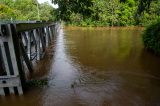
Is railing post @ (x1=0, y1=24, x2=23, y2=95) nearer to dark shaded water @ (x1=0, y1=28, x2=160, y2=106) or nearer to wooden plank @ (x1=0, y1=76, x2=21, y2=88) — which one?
wooden plank @ (x1=0, y1=76, x2=21, y2=88)

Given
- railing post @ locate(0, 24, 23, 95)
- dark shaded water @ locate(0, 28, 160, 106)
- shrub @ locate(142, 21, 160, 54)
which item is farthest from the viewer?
shrub @ locate(142, 21, 160, 54)

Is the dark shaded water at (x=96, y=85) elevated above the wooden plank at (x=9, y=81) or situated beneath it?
situated beneath

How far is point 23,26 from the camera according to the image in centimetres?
734

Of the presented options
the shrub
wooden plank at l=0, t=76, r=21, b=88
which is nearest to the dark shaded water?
wooden plank at l=0, t=76, r=21, b=88

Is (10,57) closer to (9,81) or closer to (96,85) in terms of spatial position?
(9,81)

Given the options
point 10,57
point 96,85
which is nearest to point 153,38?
point 96,85

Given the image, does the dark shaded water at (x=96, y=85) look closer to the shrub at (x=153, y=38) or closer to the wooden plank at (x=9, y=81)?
the wooden plank at (x=9, y=81)

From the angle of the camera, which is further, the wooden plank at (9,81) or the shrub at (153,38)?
the shrub at (153,38)

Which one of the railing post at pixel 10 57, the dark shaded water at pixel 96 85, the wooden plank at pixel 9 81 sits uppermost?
the railing post at pixel 10 57

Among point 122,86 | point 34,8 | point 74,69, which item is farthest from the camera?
point 34,8

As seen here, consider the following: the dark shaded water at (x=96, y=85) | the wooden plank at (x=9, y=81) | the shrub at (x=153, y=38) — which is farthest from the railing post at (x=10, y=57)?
the shrub at (x=153, y=38)

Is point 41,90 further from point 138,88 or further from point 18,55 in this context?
point 138,88

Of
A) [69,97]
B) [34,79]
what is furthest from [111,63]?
[69,97]

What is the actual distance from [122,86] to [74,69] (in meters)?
2.75
